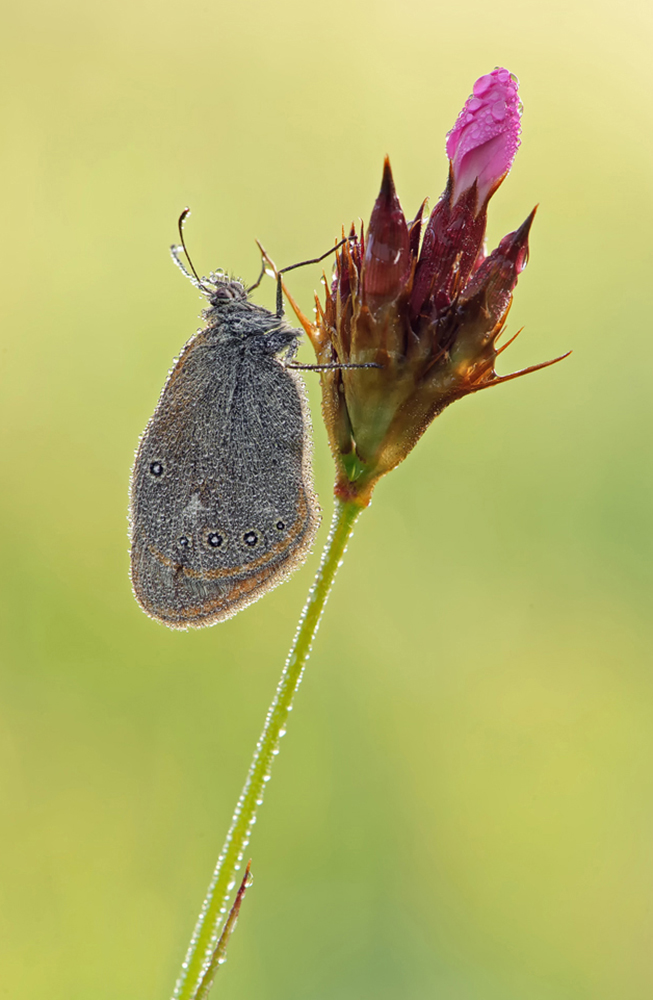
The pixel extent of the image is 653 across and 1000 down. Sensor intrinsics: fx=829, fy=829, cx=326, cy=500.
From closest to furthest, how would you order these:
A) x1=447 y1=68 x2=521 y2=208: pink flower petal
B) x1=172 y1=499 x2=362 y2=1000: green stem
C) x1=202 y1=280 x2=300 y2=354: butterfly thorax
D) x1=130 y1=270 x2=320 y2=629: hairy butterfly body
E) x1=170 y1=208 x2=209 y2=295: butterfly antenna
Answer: x1=172 y1=499 x2=362 y2=1000: green stem → x1=447 y1=68 x2=521 y2=208: pink flower petal → x1=130 y1=270 x2=320 y2=629: hairy butterfly body → x1=202 y1=280 x2=300 y2=354: butterfly thorax → x1=170 y1=208 x2=209 y2=295: butterfly antenna

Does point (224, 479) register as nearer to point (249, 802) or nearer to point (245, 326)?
point (245, 326)

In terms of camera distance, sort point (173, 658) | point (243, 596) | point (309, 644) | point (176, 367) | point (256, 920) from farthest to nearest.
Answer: point (173, 658) → point (256, 920) → point (176, 367) → point (243, 596) → point (309, 644)

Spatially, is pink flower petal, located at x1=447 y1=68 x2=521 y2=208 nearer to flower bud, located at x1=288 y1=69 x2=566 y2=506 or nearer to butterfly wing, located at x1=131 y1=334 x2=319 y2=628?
flower bud, located at x1=288 y1=69 x2=566 y2=506

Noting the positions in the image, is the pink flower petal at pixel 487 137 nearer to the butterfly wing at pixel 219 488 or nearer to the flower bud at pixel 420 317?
the flower bud at pixel 420 317

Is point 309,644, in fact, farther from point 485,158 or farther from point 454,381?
point 485,158

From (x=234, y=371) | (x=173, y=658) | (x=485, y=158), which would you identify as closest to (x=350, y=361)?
(x=485, y=158)

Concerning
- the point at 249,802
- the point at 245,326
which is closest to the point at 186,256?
the point at 245,326

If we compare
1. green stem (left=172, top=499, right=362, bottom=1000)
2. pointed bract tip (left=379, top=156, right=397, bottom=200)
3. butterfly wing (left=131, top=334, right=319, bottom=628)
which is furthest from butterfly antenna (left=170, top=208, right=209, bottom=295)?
green stem (left=172, top=499, right=362, bottom=1000)
